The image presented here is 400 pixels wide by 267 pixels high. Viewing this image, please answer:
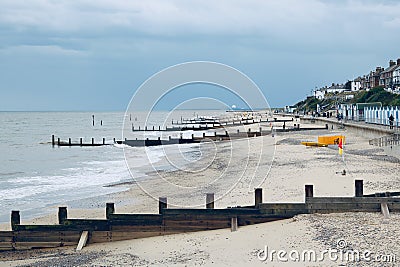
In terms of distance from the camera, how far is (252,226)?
36.7ft

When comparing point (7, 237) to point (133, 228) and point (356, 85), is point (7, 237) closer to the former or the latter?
point (133, 228)

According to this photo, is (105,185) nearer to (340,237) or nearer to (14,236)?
(14,236)

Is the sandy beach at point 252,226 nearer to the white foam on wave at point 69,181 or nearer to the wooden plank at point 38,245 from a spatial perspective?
the wooden plank at point 38,245

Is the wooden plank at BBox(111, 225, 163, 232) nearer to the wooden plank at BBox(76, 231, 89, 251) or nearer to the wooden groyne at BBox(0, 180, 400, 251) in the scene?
the wooden groyne at BBox(0, 180, 400, 251)

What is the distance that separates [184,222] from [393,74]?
98.1m

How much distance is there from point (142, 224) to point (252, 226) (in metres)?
2.77

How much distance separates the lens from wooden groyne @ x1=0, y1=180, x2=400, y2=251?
445 inches

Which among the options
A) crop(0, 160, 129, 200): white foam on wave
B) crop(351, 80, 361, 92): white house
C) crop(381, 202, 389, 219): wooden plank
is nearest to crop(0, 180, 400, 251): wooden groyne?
crop(381, 202, 389, 219): wooden plank

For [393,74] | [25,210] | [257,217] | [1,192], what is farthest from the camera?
[393,74]

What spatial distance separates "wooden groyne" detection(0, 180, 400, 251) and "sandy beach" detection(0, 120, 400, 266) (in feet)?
0.76

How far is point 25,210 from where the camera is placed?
17.4 metres

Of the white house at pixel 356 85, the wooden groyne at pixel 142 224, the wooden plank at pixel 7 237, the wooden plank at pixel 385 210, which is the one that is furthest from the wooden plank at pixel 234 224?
the white house at pixel 356 85

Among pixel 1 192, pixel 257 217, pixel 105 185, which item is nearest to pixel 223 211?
pixel 257 217

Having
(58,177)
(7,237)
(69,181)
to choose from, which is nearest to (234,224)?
(7,237)
